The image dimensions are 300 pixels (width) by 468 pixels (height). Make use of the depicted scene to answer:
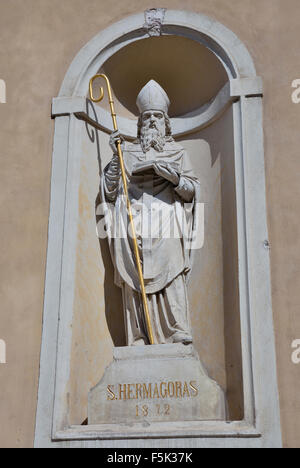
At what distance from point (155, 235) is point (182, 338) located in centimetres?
81

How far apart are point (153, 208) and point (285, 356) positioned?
4.93 ft

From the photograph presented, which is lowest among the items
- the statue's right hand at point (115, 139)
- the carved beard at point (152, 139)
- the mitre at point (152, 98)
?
the statue's right hand at point (115, 139)

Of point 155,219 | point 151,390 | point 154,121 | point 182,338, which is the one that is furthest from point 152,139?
point 151,390

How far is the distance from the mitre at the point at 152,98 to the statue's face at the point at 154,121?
40 mm

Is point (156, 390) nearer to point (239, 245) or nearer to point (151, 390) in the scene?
point (151, 390)

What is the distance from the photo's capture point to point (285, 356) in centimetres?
470

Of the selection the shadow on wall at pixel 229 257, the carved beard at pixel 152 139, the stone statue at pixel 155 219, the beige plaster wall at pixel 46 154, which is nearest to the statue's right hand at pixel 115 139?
the stone statue at pixel 155 219

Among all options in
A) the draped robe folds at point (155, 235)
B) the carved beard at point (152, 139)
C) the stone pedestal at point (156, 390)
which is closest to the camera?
the stone pedestal at point (156, 390)

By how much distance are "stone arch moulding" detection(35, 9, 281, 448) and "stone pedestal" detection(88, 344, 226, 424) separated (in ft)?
0.31

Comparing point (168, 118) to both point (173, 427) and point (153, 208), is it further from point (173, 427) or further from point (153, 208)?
point (173, 427)

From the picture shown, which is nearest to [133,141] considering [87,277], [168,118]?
[168,118]

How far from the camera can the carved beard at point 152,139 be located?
18.8 feet

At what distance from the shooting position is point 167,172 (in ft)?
17.8

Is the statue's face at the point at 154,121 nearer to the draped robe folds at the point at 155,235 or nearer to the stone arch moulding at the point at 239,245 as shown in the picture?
the draped robe folds at the point at 155,235
